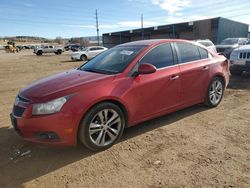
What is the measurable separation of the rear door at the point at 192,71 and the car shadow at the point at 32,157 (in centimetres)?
93

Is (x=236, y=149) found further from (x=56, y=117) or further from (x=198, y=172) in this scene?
(x=56, y=117)

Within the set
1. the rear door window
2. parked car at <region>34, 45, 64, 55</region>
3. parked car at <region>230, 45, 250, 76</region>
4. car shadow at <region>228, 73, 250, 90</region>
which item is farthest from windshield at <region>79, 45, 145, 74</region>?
→ parked car at <region>34, 45, 64, 55</region>

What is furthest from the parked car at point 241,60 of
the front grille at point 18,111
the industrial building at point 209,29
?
the industrial building at point 209,29

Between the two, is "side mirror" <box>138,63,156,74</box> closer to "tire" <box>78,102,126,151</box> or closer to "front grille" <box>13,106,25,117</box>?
"tire" <box>78,102,126,151</box>

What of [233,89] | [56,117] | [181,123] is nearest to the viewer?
[56,117]

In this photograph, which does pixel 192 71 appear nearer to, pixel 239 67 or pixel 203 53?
pixel 203 53

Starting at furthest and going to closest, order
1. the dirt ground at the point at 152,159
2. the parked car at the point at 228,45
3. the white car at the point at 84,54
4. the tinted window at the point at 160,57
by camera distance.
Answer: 1. the white car at the point at 84,54
2. the parked car at the point at 228,45
3. the tinted window at the point at 160,57
4. the dirt ground at the point at 152,159

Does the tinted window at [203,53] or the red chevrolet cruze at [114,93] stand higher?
the tinted window at [203,53]

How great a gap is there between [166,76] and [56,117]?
2.07 metres

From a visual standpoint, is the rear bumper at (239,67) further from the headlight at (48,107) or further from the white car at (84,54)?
the white car at (84,54)

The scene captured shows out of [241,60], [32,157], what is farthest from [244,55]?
[32,157]

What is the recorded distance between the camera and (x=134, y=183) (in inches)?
114

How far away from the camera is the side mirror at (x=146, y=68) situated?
392 cm

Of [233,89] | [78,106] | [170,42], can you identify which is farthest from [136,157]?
[233,89]
